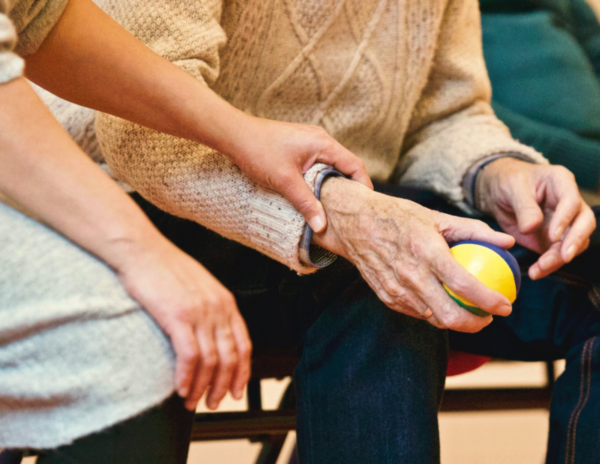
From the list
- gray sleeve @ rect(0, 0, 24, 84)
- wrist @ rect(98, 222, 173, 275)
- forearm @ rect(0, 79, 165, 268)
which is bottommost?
wrist @ rect(98, 222, 173, 275)

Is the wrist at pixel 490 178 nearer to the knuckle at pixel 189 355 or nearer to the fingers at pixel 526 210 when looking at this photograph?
the fingers at pixel 526 210

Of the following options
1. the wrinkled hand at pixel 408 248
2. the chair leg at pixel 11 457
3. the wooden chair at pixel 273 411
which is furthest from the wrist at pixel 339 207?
the chair leg at pixel 11 457

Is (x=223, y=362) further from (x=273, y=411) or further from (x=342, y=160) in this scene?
(x=273, y=411)

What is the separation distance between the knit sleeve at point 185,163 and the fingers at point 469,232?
16 cm

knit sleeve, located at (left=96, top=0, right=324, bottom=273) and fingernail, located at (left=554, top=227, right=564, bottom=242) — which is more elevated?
knit sleeve, located at (left=96, top=0, right=324, bottom=273)

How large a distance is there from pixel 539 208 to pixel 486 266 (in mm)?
263

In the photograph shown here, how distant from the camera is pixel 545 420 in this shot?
57.4 inches

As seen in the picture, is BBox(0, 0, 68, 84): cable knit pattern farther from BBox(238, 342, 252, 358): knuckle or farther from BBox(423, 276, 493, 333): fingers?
BBox(423, 276, 493, 333): fingers

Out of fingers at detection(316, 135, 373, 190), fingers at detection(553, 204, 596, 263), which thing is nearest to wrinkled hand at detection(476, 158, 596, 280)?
fingers at detection(553, 204, 596, 263)

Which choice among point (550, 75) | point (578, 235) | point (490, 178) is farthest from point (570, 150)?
point (578, 235)

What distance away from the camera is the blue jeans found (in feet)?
1.96

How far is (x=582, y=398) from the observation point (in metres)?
0.65

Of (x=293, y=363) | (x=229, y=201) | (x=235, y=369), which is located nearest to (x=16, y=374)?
(x=235, y=369)

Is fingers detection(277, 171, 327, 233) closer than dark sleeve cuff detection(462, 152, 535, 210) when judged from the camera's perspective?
Yes
